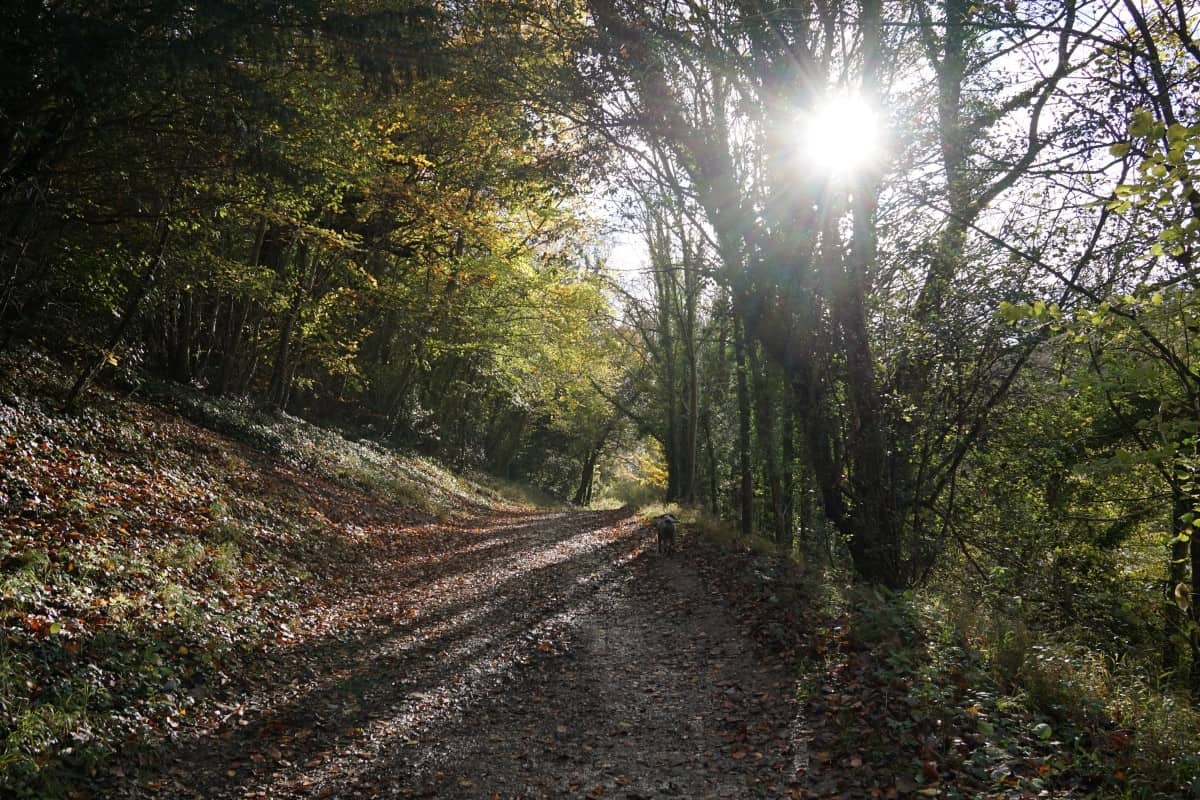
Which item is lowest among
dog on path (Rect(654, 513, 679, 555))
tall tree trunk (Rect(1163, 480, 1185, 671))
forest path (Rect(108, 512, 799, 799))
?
forest path (Rect(108, 512, 799, 799))

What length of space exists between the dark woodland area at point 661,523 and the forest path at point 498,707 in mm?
50

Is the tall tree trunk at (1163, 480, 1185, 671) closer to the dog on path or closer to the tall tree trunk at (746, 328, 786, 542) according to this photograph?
the tall tree trunk at (746, 328, 786, 542)

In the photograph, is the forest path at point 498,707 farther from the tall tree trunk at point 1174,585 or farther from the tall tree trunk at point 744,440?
the tall tree trunk at point 744,440

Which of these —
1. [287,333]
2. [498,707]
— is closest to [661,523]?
[498,707]

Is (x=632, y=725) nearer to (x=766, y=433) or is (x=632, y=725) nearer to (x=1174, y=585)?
(x=1174, y=585)

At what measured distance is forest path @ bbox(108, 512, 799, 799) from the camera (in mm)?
5207

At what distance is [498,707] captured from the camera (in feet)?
21.9

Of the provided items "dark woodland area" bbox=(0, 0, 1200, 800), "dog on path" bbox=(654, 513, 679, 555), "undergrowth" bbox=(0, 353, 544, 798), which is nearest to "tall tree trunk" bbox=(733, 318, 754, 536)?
"dark woodland area" bbox=(0, 0, 1200, 800)

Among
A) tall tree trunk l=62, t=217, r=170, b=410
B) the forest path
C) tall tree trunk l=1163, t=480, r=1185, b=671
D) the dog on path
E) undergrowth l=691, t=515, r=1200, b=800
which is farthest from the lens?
the dog on path

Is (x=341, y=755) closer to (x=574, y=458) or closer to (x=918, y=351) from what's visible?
(x=918, y=351)

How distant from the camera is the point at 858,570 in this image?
29.6ft

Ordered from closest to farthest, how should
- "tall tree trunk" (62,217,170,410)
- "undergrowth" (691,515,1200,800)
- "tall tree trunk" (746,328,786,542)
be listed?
"undergrowth" (691,515,1200,800), "tall tree trunk" (62,217,170,410), "tall tree trunk" (746,328,786,542)

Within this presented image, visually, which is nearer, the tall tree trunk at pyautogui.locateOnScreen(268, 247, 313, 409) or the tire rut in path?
the tire rut in path

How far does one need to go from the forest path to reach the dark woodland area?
50 mm
